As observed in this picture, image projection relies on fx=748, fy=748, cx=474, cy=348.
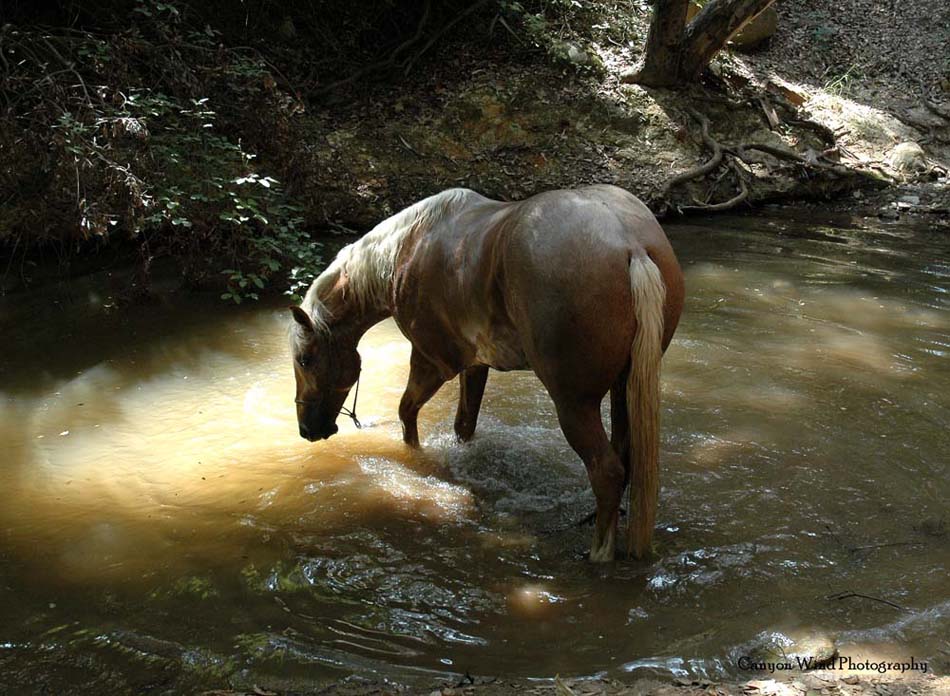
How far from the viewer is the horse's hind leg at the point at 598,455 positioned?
9.59 feet

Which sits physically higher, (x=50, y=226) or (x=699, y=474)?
(x=50, y=226)

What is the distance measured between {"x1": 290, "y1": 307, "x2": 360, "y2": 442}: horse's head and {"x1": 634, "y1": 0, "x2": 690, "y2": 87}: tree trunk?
25.0 feet

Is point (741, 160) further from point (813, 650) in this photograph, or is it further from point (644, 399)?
point (813, 650)

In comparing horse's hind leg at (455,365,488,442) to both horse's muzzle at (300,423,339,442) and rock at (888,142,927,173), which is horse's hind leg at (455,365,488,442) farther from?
rock at (888,142,927,173)

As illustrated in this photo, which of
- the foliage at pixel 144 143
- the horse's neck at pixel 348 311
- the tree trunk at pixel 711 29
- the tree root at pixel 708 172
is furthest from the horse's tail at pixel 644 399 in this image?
the tree trunk at pixel 711 29

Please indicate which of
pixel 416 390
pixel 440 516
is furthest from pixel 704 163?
pixel 440 516

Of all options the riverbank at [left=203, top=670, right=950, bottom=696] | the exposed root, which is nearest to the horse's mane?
the riverbank at [left=203, top=670, right=950, bottom=696]

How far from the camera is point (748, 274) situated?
274 inches

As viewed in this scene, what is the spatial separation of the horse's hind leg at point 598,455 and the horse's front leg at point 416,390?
1.15 metres

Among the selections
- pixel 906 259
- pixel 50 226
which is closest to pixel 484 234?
pixel 50 226

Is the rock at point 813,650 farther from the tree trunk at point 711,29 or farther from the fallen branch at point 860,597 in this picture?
the tree trunk at point 711,29

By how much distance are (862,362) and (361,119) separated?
6.39 m

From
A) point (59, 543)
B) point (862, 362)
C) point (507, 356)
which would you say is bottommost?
point (59, 543)

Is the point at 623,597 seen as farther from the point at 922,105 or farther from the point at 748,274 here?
the point at 922,105
